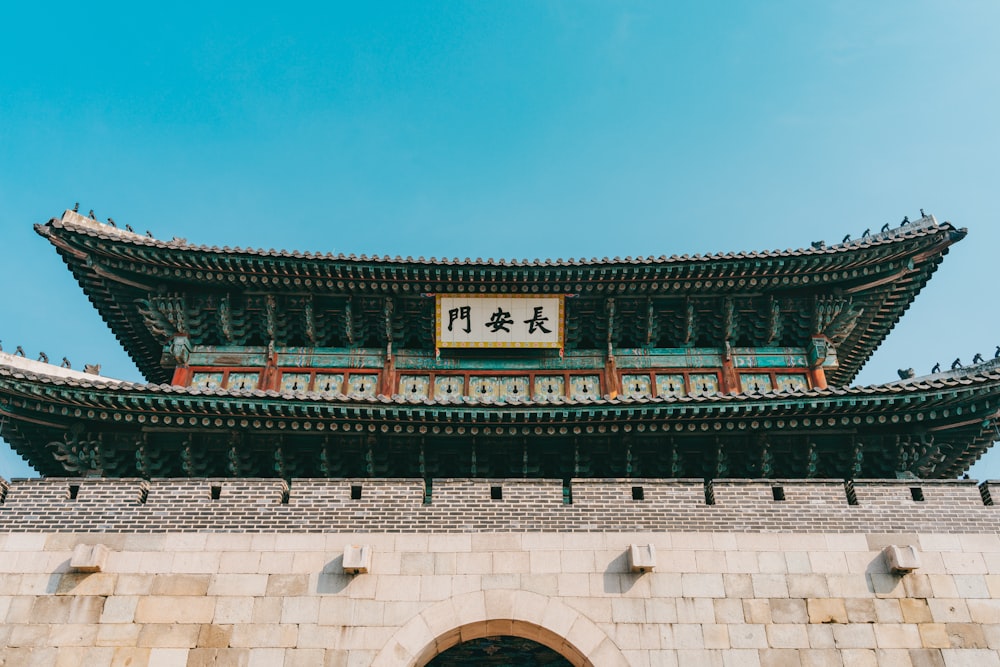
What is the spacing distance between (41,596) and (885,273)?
13728 mm

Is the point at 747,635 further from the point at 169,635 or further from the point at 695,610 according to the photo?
the point at 169,635

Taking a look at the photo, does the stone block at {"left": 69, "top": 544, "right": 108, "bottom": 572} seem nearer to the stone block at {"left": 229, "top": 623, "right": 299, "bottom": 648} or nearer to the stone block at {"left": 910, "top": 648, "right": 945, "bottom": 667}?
the stone block at {"left": 229, "top": 623, "right": 299, "bottom": 648}

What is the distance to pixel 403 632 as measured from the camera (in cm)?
952

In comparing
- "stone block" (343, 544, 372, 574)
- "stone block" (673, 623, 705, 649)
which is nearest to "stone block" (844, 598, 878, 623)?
"stone block" (673, 623, 705, 649)

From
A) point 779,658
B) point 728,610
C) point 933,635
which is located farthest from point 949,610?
point 728,610

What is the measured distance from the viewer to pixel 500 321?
15.2m

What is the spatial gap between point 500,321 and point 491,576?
611 centimetres

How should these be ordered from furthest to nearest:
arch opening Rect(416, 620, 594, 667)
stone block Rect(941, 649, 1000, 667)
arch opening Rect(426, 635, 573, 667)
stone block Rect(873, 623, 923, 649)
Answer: arch opening Rect(426, 635, 573, 667) < arch opening Rect(416, 620, 594, 667) < stone block Rect(873, 623, 923, 649) < stone block Rect(941, 649, 1000, 667)

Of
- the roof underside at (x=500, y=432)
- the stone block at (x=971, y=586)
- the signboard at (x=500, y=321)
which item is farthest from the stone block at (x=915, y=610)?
the signboard at (x=500, y=321)

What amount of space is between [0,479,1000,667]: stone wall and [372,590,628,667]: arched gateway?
0.02 meters

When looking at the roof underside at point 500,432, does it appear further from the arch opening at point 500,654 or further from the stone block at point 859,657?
the stone block at point 859,657

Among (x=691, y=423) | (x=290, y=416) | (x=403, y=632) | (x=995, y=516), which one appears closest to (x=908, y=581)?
(x=995, y=516)

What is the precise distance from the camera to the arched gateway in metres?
9.37

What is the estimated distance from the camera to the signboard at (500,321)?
49.5 feet
